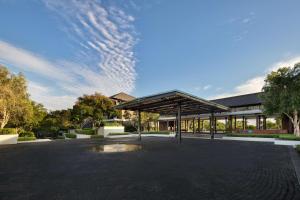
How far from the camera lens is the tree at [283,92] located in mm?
15991

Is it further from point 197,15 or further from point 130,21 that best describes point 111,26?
point 197,15

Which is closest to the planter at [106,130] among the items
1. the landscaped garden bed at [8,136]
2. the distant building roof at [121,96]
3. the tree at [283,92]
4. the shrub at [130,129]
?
the shrub at [130,129]

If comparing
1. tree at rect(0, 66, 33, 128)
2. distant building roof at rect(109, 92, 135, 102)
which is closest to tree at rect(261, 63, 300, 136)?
tree at rect(0, 66, 33, 128)

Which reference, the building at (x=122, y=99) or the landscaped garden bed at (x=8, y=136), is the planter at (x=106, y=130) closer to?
the building at (x=122, y=99)

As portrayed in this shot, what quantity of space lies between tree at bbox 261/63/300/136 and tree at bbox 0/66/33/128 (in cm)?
2848

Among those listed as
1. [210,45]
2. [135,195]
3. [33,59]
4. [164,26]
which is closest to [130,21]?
[164,26]

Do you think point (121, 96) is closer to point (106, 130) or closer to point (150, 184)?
point (106, 130)

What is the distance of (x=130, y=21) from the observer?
16.0 meters

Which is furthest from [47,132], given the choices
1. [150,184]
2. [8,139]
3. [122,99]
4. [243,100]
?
[243,100]

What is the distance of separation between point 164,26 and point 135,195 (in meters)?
16.1

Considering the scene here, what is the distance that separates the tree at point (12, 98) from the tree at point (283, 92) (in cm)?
2848

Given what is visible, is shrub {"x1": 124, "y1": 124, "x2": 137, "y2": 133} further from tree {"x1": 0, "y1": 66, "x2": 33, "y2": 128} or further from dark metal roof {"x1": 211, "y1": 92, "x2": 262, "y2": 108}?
dark metal roof {"x1": 211, "y1": 92, "x2": 262, "y2": 108}

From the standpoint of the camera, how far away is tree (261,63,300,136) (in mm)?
15991

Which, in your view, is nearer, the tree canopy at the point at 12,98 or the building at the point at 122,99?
the tree canopy at the point at 12,98
